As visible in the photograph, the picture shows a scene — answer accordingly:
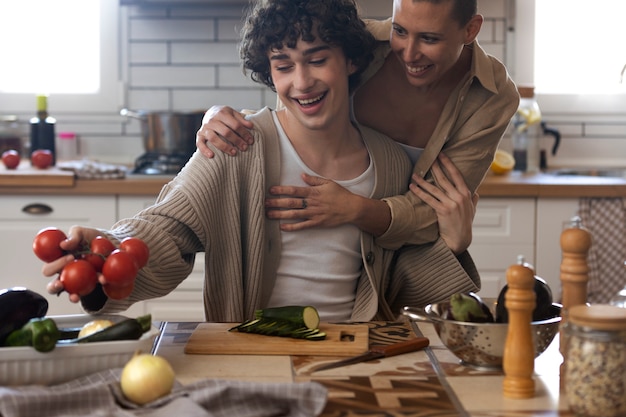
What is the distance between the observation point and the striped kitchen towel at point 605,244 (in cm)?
336

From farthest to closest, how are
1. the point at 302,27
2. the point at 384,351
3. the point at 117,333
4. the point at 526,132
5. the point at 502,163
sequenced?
the point at 526,132 → the point at 502,163 → the point at 302,27 → the point at 384,351 → the point at 117,333

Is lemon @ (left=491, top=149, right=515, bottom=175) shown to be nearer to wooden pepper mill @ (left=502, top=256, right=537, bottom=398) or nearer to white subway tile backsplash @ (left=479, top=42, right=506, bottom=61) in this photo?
white subway tile backsplash @ (left=479, top=42, right=506, bottom=61)

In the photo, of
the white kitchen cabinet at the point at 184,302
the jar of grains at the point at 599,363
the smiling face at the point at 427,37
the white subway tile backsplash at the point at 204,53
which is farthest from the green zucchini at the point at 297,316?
the white subway tile backsplash at the point at 204,53

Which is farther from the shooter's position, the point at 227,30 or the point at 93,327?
the point at 227,30

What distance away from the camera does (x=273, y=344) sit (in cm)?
165

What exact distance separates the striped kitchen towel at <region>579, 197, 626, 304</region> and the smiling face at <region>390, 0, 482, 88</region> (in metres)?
1.39

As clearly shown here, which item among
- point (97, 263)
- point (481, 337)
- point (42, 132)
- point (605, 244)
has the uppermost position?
point (42, 132)

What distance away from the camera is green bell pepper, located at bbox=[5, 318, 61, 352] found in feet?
4.58

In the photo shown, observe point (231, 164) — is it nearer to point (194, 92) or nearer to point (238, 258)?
point (238, 258)

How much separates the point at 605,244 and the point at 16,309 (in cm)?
243

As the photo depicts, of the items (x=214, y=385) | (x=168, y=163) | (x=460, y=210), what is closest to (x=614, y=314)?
(x=214, y=385)

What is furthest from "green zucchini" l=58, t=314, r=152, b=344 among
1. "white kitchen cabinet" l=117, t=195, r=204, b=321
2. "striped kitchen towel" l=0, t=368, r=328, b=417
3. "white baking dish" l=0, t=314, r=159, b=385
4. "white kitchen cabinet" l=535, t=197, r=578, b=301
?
"white kitchen cabinet" l=535, t=197, r=578, b=301

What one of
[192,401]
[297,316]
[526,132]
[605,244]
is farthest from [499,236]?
[192,401]

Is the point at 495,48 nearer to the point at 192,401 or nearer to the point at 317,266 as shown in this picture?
the point at 317,266
